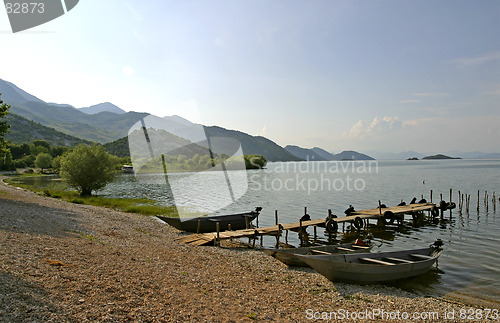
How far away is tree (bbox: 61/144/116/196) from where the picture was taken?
52156 millimetres

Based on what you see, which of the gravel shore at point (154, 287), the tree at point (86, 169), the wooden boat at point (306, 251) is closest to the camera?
the gravel shore at point (154, 287)

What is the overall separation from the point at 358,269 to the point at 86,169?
4988cm

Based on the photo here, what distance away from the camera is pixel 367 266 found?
16.4 meters

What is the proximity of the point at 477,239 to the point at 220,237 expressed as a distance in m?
24.3

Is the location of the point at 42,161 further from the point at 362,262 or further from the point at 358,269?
the point at 358,269

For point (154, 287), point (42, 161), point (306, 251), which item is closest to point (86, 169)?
point (306, 251)

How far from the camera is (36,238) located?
50.1 feet

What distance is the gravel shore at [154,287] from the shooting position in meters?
9.15

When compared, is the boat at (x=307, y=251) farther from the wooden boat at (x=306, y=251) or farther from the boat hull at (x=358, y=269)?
the boat hull at (x=358, y=269)

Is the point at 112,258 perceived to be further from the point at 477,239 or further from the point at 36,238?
the point at 477,239

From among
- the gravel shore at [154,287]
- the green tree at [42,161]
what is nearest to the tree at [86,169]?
the gravel shore at [154,287]

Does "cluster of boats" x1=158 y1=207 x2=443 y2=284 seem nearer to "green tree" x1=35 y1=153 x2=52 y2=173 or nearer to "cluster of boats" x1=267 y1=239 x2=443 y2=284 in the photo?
"cluster of boats" x1=267 y1=239 x2=443 y2=284

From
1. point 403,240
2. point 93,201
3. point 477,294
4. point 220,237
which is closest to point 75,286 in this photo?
point 220,237

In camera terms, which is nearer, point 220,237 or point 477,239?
point 220,237
